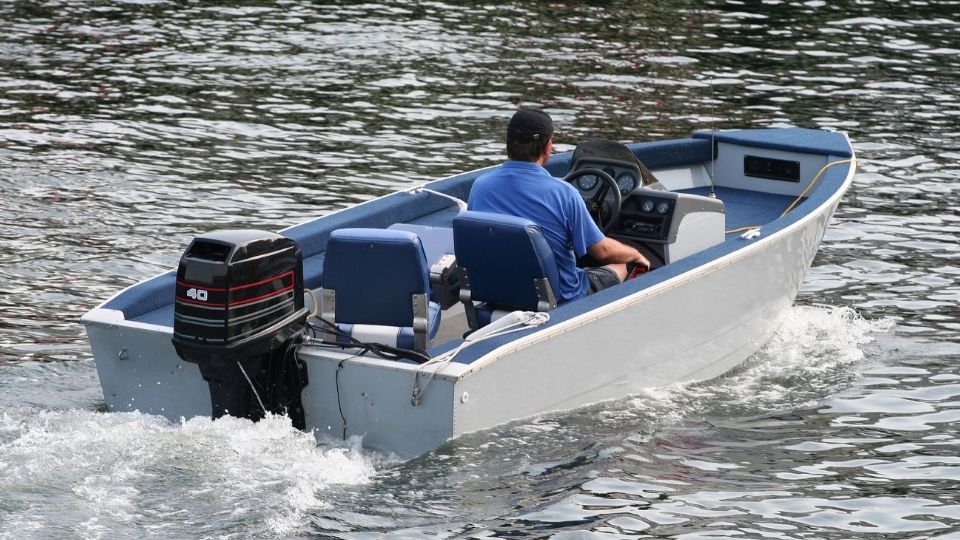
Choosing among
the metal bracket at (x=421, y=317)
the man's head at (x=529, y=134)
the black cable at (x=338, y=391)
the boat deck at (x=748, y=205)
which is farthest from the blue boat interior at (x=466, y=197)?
the man's head at (x=529, y=134)

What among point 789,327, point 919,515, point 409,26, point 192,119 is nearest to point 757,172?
point 789,327

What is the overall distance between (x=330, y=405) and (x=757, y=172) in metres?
4.07

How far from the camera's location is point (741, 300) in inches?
291

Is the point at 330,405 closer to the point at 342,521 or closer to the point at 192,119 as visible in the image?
the point at 342,521

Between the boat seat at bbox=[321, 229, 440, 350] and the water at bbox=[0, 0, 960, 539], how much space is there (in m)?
0.52

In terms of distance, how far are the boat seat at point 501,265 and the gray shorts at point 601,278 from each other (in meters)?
0.40

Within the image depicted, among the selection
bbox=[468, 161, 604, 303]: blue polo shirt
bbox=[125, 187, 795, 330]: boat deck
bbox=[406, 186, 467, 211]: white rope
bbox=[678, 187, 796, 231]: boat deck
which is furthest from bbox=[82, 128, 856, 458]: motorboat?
bbox=[678, 187, 796, 231]: boat deck

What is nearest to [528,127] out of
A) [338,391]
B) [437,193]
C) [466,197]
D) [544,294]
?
[544,294]

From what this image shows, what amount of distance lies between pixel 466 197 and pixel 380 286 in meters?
2.45

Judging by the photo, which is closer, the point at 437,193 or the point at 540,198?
the point at 540,198

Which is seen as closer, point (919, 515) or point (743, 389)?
point (919, 515)

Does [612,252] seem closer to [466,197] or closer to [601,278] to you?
[601,278]

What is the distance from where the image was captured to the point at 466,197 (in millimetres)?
8492

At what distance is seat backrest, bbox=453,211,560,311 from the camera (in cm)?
622
